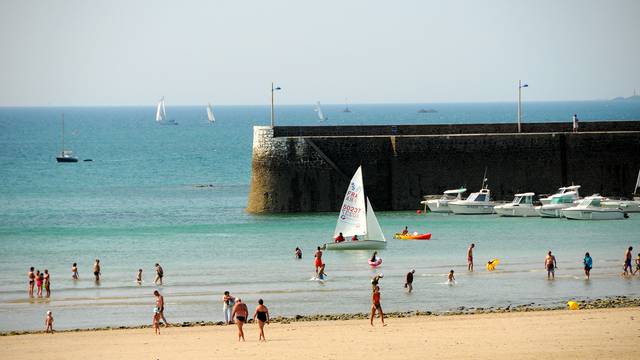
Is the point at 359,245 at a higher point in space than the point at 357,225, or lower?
lower

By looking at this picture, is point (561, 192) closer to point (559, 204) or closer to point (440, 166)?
point (559, 204)

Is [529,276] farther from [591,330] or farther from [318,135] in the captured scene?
[318,135]

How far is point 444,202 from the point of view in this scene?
55438mm

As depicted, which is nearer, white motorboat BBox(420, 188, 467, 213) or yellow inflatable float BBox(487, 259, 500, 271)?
yellow inflatable float BBox(487, 259, 500, 271)

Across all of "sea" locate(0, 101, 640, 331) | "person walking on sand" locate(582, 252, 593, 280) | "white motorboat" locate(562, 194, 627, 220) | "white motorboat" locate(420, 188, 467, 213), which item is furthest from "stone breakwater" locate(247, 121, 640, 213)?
"person walking on sand" locate(582, 252, 593, 280)

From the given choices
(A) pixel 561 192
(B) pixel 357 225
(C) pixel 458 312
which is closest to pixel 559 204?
(A) pixel 561 192

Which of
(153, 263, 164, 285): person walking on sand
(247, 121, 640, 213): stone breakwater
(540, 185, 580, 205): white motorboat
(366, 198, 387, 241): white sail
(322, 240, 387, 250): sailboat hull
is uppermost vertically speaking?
(247, 121, 640, 213): stone breakwater

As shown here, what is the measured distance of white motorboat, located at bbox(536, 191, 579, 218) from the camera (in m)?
53.7

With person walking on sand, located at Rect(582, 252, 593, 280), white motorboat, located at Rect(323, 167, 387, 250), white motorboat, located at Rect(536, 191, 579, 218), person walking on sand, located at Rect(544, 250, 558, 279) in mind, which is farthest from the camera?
white motorboat, located at Rect(536, 191, 579, 218)

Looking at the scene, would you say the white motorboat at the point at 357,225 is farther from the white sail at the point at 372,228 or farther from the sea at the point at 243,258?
the sea at the point at 243,258

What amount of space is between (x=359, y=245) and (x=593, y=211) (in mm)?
12766

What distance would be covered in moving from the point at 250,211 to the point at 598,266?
68.7 ft

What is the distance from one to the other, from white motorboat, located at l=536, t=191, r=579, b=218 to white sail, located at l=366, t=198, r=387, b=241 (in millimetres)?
11468

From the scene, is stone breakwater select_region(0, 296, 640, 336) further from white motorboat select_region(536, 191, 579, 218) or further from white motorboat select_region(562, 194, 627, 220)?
white motorboat select_region(536, 191, 579, 218)
